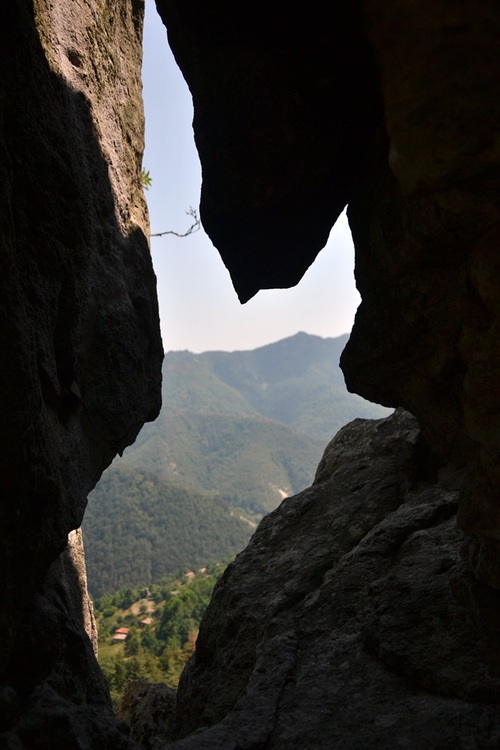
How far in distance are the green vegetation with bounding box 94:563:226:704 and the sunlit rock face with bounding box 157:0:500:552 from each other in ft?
151

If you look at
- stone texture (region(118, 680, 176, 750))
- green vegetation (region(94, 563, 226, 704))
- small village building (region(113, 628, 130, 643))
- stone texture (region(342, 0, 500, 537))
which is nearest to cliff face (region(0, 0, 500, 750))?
stone texture (region(342, 0, 500, 537))

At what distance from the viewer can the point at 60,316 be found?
250 inches

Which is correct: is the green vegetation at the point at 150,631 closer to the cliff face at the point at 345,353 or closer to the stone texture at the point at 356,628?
the stone texture at the point at 356,628

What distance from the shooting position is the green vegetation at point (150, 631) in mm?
51094

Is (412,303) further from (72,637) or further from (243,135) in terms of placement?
(72,637)

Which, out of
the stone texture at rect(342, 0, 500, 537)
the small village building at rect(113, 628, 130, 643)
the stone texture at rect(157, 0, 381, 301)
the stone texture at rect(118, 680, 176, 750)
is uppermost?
the stone texture at rect(157, 0, 381, 301)

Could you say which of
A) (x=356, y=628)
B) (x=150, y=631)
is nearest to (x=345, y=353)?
(x=356, y=628)

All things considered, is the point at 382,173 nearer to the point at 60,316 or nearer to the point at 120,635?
the point at 60,316

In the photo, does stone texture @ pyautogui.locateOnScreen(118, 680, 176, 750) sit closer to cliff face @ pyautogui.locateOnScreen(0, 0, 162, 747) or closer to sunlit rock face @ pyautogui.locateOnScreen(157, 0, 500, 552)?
cliff face @ pyautogui.locateOnScreen(0, 0, 162, 747)

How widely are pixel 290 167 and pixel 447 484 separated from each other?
5.82 metres

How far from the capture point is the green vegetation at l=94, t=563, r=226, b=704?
51094 mm

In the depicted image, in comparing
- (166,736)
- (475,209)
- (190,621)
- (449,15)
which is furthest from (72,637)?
(190,621)

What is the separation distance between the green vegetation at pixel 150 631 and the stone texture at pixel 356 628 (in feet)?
138

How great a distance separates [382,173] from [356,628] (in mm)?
6041
